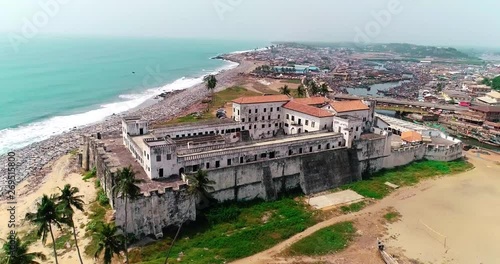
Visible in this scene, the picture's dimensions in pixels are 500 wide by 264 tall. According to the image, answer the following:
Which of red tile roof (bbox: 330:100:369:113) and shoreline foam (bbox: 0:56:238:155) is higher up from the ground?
red tile roof (bbox: 330:100:369:113)

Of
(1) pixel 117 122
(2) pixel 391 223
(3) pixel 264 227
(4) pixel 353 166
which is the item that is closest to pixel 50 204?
(3) pixel 264 227

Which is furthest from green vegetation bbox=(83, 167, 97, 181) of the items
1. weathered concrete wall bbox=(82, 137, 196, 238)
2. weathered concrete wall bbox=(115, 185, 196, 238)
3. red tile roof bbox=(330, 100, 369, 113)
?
red tile roof bbox=(330, 100, 369, 113)

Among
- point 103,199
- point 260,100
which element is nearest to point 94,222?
point 103,199

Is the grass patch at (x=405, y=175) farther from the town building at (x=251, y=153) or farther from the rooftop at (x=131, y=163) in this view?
the rooftop at (x=131, y=163)

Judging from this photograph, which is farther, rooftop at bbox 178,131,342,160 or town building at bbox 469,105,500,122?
town building at bbox 469,105,500,122

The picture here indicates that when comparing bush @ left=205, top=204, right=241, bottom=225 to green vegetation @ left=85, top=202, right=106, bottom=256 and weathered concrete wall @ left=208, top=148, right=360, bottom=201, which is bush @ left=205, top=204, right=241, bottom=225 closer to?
weathered concrete wall @ left=208, top=148, right=360, bottom=201

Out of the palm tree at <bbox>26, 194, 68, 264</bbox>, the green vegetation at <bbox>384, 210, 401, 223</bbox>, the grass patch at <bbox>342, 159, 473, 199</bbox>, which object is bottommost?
the green vegetation at <bbox>384, 210, 401, 223</bbox>

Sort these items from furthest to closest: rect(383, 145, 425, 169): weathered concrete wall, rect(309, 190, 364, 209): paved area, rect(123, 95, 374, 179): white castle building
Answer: rect(383, 145, 425, 169): weathered concrete wall → rect(309, 190, 364, 209): paved area → rect(123, 95, 374, 179): white castle building
